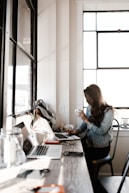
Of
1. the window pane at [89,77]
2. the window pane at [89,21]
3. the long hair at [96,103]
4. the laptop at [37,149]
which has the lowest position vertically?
the laptop at [37,149]

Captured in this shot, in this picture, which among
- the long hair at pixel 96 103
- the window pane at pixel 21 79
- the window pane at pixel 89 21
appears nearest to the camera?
the window pane at pixel 21 79

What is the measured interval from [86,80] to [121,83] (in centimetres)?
51

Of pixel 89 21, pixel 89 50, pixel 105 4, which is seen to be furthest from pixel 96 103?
pixel 105 4

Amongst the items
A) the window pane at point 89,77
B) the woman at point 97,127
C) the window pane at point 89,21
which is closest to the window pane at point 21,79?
the woman at point 97,127

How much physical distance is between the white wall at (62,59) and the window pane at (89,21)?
0.15 meters

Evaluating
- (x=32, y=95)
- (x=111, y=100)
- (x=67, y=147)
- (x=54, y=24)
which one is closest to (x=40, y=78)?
(x=32, y=95)

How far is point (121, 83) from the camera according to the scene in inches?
140

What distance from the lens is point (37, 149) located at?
1.99 m

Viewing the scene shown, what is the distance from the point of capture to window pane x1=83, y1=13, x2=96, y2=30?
3.54 m

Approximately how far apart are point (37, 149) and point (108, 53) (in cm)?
209

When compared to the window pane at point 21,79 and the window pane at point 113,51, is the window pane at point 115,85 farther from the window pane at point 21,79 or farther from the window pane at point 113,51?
the window pane at point 21,79

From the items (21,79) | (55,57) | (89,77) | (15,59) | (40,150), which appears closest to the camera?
(40,150)

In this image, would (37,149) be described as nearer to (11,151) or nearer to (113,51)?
(11,151)

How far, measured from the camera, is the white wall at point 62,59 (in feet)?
10.9
